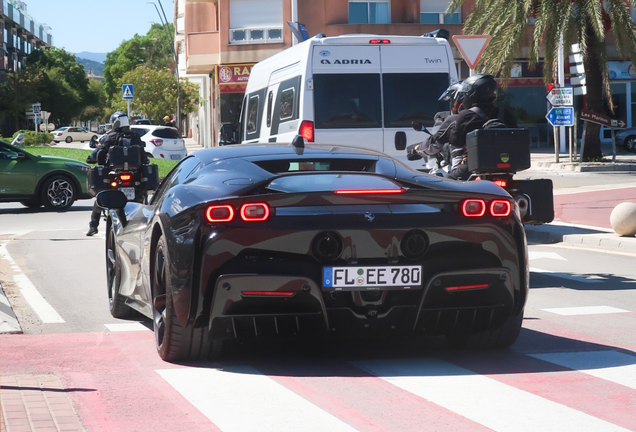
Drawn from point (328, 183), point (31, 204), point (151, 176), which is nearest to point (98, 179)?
point (151, 176)

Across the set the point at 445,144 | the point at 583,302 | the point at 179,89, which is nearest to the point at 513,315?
the point at 583,302

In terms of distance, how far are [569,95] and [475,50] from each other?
43.0 ft

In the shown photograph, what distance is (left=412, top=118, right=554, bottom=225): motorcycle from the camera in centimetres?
859

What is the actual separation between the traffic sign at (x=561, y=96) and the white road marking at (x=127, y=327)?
73.3 feet

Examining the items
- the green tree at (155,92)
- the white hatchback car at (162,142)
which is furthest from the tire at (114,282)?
the green tree at (155,92)

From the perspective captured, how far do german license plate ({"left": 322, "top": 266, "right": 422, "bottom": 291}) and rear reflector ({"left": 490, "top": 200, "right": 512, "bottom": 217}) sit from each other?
584mm

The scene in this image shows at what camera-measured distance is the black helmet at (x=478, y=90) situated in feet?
29.9

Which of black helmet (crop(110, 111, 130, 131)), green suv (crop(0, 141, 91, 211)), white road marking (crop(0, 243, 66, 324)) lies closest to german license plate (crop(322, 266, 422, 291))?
white road marking (crop(0, 243, 66, 324))

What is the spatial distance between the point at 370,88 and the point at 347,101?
0.35 meters

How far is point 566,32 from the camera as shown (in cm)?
2817

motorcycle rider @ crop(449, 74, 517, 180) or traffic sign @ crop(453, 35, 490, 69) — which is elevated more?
traffic sign @ crop(453, 35, 490, 69)

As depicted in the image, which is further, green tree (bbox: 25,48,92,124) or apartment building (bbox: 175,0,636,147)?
green tree (bbox: 25,48,92,124)

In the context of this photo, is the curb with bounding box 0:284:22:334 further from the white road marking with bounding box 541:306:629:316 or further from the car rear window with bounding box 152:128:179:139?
the car rear window with bounding box 152:128:179:139

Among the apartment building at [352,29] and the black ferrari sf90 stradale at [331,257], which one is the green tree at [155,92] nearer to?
the apartment building at [352,29]
